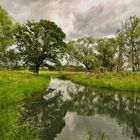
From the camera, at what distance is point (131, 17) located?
65.0 meters

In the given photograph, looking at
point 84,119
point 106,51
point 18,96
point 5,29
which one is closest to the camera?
point 84,119

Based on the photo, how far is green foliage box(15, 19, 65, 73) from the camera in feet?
202

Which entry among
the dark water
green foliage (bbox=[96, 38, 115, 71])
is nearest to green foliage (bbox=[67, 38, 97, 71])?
green foliage (bbox=[96, 38, 115, 71])

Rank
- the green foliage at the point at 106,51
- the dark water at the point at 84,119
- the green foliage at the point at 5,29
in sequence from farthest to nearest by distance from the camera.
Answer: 1. the green foliage at the point at 106,51
2. the green foliage at the point at 5,29
3. the dark water at the point at 84,119

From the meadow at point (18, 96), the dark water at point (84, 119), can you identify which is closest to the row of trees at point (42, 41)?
the meadow at point (18, 96)

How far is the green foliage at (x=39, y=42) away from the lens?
6169cm

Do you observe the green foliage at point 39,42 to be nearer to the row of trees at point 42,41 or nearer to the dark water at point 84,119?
the row of trees at point 42,41

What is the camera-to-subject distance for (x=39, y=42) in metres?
62.4

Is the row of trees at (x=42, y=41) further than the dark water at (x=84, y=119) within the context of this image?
Yes

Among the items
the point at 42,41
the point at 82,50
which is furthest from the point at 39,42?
the point at 82,50

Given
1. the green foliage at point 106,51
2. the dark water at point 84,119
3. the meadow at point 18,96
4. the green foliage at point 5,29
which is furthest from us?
the green foliage at point 106,51

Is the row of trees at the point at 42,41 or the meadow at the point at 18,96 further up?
the row of trees at the point at 42,41

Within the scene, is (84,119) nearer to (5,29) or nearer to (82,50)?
(5,29)

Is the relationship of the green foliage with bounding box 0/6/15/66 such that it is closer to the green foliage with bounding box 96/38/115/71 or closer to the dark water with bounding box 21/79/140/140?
the green foliage with bounding box 96/38/115/71
